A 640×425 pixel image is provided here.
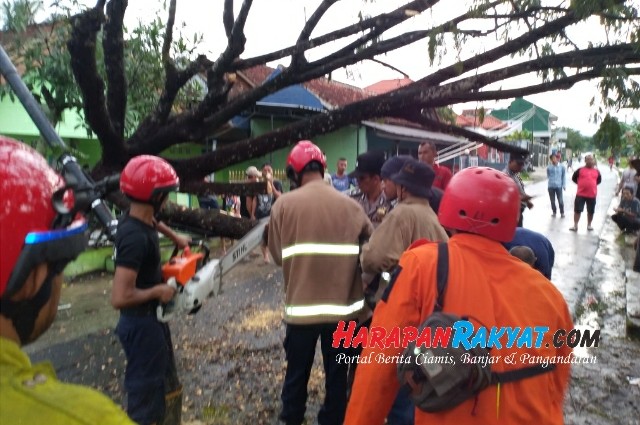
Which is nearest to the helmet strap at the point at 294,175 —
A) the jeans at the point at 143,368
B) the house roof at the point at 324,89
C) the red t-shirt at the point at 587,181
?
the jeans at the point at 143,368

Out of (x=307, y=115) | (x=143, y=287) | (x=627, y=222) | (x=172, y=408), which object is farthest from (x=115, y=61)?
(x=307, y=115)

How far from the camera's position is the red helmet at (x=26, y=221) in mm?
929

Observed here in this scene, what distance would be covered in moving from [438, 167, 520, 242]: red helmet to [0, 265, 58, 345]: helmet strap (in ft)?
4.29

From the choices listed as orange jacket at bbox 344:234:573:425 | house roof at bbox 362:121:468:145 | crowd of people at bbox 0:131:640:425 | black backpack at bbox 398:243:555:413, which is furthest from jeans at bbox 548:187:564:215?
black backpack at bbox 398:243:555:413

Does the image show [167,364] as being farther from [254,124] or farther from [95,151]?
[254,124]

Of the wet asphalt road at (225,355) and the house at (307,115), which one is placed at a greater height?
the house at (307,115)

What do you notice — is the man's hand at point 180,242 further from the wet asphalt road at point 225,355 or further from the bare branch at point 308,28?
the bare branch at point 308,28

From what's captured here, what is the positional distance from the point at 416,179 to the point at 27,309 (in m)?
2.46

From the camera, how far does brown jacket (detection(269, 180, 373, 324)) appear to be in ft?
9.78

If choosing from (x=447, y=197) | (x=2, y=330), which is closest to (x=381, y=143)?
(x=447, y=197)

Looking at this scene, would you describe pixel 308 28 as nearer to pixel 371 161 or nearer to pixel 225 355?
pixel 371 161

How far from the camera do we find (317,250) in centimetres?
299

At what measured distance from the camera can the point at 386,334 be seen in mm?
1770

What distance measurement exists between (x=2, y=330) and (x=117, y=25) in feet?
9.02
